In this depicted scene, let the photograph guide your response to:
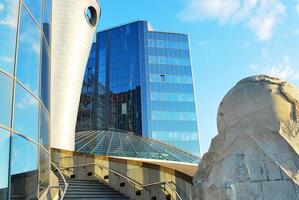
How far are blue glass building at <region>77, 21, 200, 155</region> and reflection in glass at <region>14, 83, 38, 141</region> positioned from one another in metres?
52.9

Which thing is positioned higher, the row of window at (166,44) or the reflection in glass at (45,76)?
the row of window at (166,44)

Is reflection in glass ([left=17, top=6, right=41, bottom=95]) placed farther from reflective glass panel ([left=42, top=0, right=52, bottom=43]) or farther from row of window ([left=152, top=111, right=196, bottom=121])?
row of window ([left=152, top=111, right=196, bottom=121])

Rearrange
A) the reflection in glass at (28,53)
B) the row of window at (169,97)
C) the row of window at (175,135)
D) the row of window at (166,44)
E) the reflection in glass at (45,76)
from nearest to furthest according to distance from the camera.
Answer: the reflection in glass at (28,53) < the reflection in glass at (45,76) < the row of window at (175,135) < the row of window at (169,97) < the row of window at (166,44)

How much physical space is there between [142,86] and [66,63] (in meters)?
30.2

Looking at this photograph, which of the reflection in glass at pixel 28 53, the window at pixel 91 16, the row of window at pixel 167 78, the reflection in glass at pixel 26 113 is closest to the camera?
the reflection in glass at pixel 26 113

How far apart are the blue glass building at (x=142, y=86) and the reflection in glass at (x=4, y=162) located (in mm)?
55204

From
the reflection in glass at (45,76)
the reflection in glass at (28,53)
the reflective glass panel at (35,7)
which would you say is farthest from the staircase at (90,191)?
the reflective glass panel at (35,7)

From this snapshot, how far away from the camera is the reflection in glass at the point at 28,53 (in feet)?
Answer: 32.9

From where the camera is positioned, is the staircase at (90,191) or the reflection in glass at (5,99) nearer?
the reflection in glass at (5,99)

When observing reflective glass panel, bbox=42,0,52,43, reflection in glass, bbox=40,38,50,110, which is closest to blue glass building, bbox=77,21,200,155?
reflective glass panel, bbox=42,0,52,43

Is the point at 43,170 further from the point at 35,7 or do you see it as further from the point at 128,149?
the point at 128,149

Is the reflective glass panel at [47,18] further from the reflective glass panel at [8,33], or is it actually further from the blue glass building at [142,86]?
the blue glass building at [142,86]

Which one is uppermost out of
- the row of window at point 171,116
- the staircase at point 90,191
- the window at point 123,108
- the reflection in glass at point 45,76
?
the window at point 123,108

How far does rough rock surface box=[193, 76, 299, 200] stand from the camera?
6539mm
